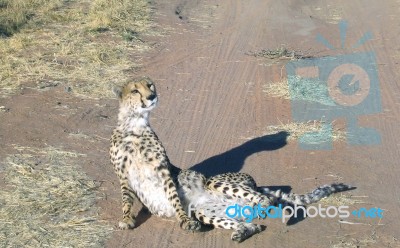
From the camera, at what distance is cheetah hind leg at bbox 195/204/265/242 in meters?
5.56

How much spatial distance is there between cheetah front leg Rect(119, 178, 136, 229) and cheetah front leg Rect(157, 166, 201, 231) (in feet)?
1.02

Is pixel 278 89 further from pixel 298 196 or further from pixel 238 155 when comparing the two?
pixel 298 196

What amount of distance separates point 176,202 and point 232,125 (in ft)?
8.98

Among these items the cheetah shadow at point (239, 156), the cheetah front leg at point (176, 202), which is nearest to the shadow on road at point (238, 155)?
the cheetah shadow at point (239, 156)

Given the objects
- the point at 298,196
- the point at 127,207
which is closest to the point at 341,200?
the point at 298,196

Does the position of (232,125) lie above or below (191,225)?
below

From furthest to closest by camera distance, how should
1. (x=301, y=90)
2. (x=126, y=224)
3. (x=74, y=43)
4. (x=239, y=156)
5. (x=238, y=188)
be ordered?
(x=74, y=43) < (x=301, y=90) < (x=239, y=156) < (x=238, y=188) < (x=126, y=224)

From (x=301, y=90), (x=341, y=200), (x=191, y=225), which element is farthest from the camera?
(x=301, y=90)

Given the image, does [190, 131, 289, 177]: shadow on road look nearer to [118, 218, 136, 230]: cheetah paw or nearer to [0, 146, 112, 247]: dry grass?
[0, 146, 112, 247]: dry grass

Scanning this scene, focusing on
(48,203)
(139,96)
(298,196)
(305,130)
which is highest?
(139,96)

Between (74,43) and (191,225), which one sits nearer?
(191,225)

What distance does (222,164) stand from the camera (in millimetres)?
7332

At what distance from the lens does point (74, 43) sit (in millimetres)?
11250

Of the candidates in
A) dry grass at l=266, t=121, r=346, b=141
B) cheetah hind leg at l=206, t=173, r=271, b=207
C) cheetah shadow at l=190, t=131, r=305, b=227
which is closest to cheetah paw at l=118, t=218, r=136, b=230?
cheetah hind leg at l=206, t=173, r=271, b=207
